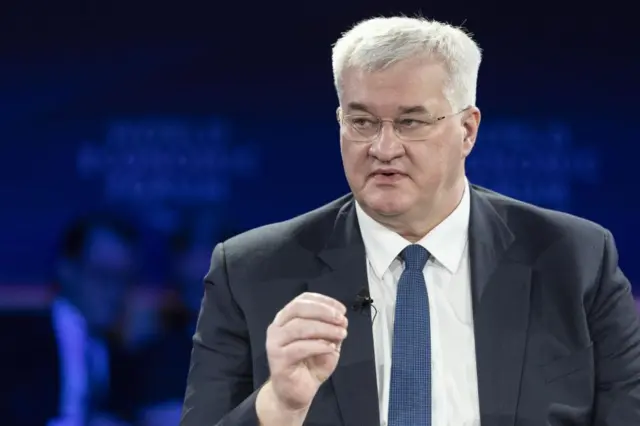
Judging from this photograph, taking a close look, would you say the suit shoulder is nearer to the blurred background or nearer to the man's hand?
the man's hand

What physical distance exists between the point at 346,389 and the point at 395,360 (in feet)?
0.36

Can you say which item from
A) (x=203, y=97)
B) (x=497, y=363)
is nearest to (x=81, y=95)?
(x=203, y=97)

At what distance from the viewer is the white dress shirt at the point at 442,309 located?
2.11 meters

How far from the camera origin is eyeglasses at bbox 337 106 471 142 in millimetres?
2109

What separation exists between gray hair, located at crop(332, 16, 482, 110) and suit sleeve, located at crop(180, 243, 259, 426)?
47 centimetres

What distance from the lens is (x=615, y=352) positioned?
84.6 inches

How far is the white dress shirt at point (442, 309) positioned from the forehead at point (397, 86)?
27 centimetres

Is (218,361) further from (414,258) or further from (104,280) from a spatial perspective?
(104,280)

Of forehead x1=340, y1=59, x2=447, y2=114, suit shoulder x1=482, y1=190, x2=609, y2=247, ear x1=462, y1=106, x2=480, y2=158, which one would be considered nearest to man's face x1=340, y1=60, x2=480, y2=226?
forehead x1=340, y1=59, x2=447, y2=114

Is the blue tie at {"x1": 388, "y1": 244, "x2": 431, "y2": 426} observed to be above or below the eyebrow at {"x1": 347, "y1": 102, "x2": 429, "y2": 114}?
below

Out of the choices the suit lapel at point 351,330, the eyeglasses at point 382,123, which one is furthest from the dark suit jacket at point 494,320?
the eyeglasses at point 382,123

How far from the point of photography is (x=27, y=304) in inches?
149

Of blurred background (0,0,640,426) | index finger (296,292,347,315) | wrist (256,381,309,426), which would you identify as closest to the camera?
index finger (296,292,347,315)

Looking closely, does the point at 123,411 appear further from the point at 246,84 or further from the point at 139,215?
the point at 246,84
